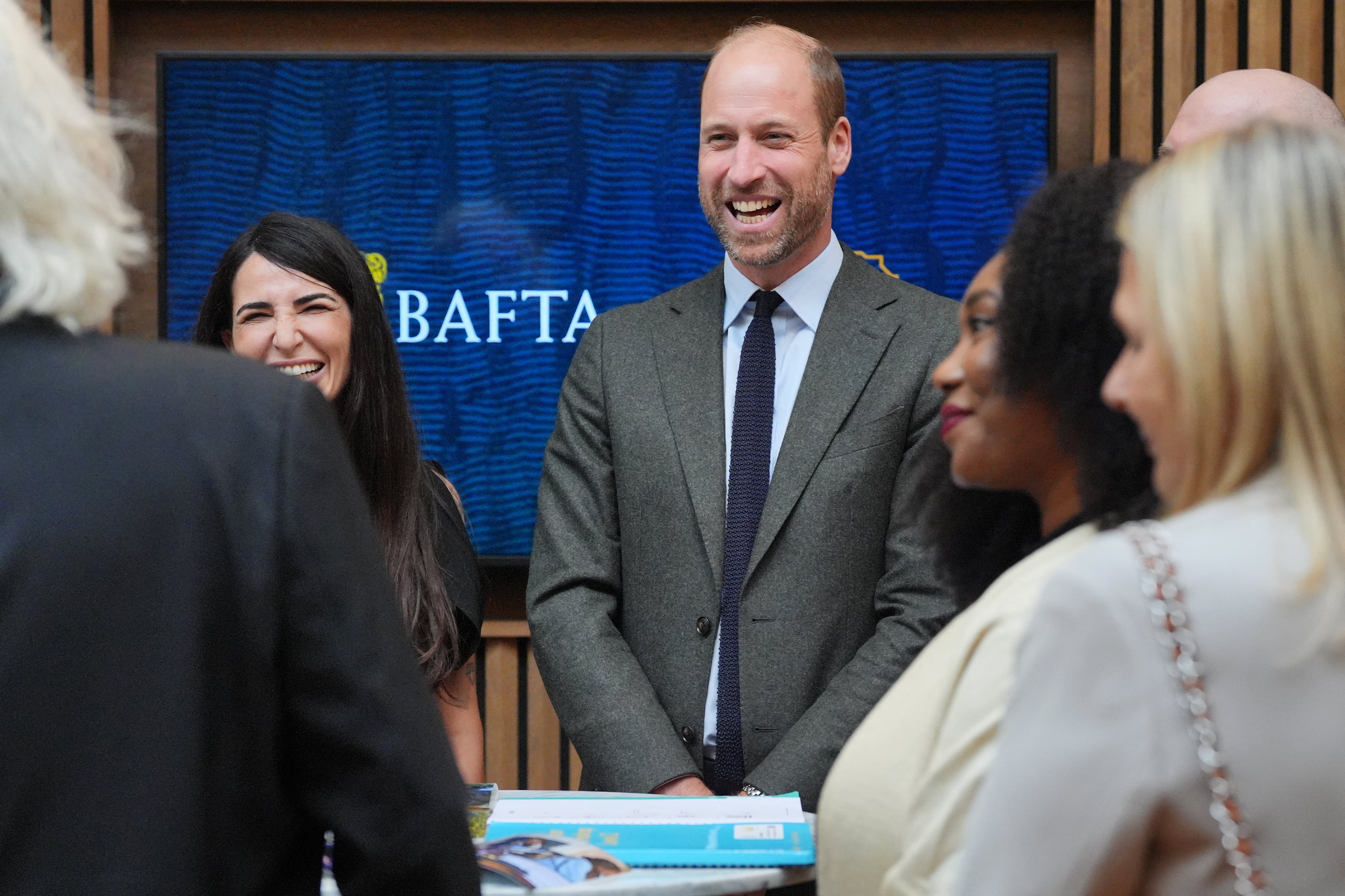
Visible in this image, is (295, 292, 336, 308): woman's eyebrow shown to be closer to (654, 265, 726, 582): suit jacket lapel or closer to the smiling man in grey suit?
the smiling man in grey suit

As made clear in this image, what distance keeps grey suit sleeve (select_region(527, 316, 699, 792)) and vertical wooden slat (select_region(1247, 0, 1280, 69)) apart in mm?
1963

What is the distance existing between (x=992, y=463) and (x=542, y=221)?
2298 mm

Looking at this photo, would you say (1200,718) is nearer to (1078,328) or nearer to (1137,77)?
(1078,328)

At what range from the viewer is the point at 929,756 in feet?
4.22

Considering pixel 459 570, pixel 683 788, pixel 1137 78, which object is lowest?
pixel 683 788

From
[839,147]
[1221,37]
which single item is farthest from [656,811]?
[1221,37]

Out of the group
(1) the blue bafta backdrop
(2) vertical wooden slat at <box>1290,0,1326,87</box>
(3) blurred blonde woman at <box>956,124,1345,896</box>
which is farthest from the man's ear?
(3) blurred blonde woman at <box>956,124,1345,896</box>

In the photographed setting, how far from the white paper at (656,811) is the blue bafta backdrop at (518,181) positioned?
5.58 feet

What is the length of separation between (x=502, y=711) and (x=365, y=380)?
143cm

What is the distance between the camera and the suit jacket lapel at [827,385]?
2.38 meters

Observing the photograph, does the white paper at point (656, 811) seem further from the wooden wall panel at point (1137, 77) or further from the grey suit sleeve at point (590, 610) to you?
the wooden wall panel at point (1137, 77)

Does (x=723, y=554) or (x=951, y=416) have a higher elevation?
(x=951, y=416)

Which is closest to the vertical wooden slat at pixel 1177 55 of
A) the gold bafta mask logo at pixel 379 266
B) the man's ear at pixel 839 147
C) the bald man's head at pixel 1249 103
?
the bald man's head at pixel 1249 103

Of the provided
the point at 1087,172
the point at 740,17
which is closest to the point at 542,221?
the point at 740,17
